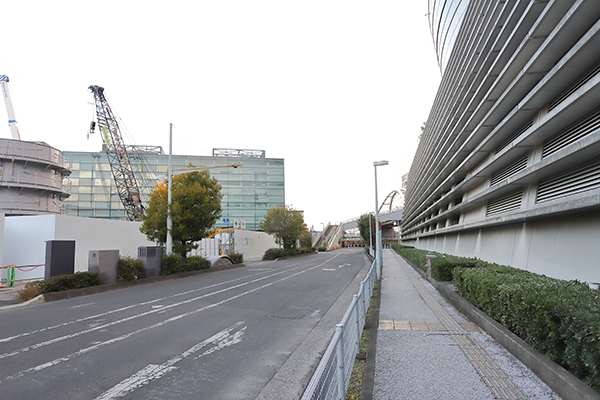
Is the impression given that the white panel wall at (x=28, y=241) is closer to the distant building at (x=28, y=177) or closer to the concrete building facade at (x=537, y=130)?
the distant building at (x=28, y=177)

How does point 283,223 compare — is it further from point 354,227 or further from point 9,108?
point 354,227

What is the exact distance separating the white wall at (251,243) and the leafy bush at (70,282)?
2893cm

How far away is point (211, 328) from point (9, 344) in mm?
3706

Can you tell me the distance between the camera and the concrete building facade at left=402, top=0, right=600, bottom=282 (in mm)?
8789

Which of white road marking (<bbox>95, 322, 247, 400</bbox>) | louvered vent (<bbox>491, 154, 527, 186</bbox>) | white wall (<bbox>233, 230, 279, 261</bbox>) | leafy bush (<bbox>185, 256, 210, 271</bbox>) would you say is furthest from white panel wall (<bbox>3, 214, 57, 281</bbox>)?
white wall (<bbox>233, 230, 279, 261</bbox>)

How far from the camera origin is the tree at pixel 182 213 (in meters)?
23.4

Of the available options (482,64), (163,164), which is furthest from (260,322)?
(163,164)

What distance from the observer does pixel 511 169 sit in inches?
589

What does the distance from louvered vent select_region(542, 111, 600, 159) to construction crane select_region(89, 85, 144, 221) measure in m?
54.7

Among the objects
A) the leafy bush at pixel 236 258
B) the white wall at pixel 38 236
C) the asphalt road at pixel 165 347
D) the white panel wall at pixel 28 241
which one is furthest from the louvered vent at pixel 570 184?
the leafy bush at pixel 236 258

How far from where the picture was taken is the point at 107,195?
217 ft

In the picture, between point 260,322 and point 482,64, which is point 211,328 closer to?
point 260,322

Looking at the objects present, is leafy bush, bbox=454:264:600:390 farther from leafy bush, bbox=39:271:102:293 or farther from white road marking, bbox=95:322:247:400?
leafy bush, bbox=39:271:102:293

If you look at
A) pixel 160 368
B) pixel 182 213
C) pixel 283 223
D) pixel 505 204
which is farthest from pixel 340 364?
pixel 283 223
